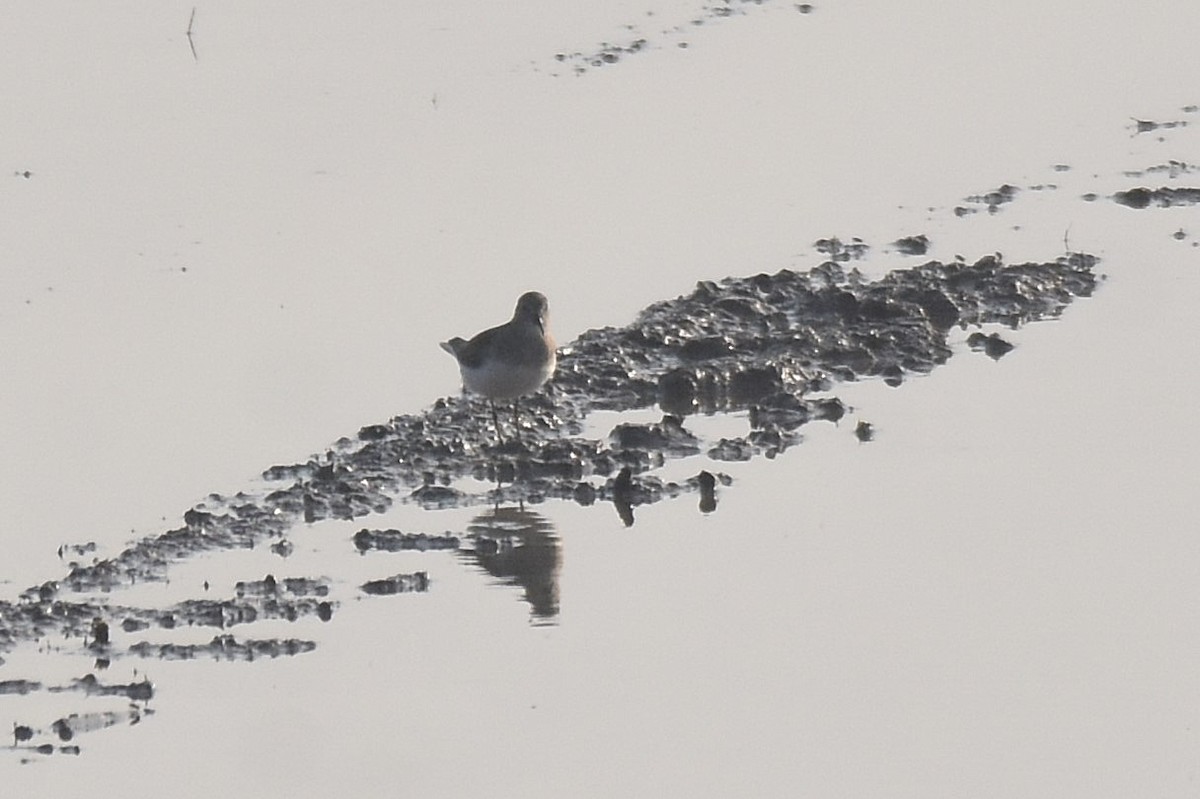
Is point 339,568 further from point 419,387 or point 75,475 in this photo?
point 419,387

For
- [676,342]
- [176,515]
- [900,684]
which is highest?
[676,342]

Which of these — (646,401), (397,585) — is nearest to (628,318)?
(646,401)

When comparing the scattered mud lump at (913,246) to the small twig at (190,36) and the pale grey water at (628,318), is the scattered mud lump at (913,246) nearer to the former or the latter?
the pale grey water at (628,318)

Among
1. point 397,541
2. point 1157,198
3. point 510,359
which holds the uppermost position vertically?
point 1157,198

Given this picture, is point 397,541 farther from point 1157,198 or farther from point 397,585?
point 1157,198

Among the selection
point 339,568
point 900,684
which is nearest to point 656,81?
point 339,568

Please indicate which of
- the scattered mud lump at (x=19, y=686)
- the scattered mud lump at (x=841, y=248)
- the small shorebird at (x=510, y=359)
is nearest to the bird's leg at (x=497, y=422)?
the small shorebird at (x=510, y=359)
